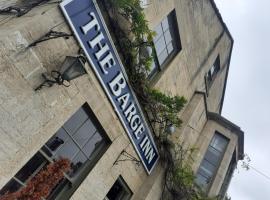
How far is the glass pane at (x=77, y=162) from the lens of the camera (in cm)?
965

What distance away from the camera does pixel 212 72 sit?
19984 mm

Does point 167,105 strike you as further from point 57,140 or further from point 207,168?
point 207,168

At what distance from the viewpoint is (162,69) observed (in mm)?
14070

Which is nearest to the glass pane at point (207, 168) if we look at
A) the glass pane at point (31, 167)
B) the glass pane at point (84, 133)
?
the glass pane at point (84, 133)

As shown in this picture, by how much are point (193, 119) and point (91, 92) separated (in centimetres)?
704

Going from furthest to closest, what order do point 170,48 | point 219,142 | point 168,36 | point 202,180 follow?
point 219,142 < point 202,180 < point 170,48 < point 168,36

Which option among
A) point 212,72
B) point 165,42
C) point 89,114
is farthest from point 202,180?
point 89,114

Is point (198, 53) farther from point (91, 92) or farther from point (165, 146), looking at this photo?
point (91, 92)

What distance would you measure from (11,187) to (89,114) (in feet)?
9.06

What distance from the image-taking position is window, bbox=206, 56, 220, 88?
63.3ft

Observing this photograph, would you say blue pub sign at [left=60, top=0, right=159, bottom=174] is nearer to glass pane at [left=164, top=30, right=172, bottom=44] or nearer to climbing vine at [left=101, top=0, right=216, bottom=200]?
climbing vine at [left=101, top=0, right=216, bottom=200]

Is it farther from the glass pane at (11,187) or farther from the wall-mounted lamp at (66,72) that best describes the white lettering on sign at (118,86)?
the glass pane at (11,187)

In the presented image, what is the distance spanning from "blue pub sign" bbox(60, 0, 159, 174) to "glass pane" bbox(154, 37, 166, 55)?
2983 mm

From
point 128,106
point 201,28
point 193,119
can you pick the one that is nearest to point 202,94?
point 193,119
